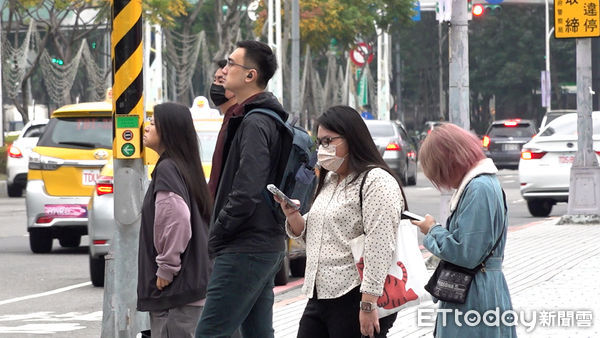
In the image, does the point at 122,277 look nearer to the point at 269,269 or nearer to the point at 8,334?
the point at 8,334

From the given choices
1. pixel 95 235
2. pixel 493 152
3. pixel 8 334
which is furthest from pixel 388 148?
pixel 8 334

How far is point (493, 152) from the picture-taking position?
39906mm

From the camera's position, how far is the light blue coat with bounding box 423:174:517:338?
5.26m

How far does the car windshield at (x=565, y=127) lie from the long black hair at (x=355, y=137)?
1576 centimetres

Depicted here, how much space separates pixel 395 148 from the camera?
3116 centimetres

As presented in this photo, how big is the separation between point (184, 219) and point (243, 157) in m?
0.83

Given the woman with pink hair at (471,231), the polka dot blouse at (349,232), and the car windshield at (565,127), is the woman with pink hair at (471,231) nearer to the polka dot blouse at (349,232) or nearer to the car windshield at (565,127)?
the polka dot blouse at (349,232)

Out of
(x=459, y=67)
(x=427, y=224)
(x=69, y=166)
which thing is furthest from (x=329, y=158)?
(x=69, y=166)

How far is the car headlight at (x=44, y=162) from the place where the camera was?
15180 mm

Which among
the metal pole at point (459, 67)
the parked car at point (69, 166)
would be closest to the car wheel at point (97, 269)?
the parked car at point (69, 166)

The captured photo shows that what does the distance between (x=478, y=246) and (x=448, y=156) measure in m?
0.37

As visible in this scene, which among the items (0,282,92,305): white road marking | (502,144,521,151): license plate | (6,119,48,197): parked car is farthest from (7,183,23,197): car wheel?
(0,282,92,305): white road marking

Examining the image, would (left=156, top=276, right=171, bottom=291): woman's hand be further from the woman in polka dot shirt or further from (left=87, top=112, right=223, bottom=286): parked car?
(left=87, top=112, right=223, bottom=286): parked car

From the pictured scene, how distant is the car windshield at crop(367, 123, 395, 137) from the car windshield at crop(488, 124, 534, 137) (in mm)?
8507
